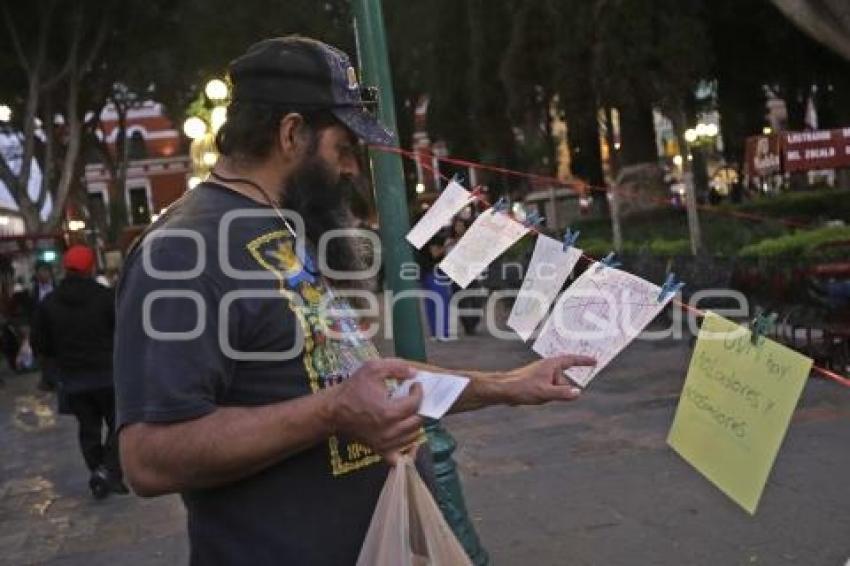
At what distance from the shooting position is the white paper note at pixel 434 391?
1798 millimetres

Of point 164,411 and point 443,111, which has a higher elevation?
point 443,111

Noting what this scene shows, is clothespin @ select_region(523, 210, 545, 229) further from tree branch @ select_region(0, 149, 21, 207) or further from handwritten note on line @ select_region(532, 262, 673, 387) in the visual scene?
tree branch @ select_region(0, 149, 21, 207)

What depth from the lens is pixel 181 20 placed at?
29.1m

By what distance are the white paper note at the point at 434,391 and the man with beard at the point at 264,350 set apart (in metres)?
0.02

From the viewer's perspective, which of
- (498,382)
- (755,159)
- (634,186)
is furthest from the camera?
(634,186)

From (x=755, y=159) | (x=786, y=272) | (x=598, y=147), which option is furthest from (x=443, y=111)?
(x=786, y=272)

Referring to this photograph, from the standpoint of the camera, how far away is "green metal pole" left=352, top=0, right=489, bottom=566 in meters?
4.69

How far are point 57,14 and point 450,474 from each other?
24.3 metres

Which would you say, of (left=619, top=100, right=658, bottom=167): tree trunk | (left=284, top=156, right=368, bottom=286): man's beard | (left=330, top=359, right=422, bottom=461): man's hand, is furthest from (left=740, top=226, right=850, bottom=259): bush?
(left=619, top=100, right=658, bottom=167): tree trunk

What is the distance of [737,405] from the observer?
245 cm

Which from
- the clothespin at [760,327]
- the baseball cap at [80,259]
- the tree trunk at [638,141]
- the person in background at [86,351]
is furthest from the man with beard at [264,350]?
the tree trunk at [638,141]

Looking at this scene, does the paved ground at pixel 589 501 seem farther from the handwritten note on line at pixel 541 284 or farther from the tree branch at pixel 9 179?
the tree branch at pixel 9 179

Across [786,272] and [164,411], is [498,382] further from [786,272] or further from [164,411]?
[786,272]

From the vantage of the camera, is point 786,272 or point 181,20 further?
point 181,20
